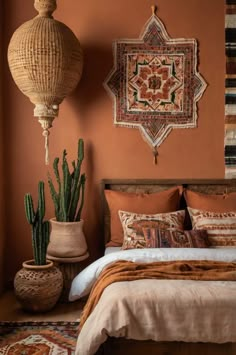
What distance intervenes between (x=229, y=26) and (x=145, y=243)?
2.11 meters

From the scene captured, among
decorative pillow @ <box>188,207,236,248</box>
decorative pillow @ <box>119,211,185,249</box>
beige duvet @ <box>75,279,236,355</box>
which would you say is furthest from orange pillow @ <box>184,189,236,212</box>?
beige duvet @ <box>75,279,236,355</box>

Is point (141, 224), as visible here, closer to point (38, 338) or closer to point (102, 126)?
point (102, 126)

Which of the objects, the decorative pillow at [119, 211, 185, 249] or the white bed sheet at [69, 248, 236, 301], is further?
the decorative pillow at [119, 211, 185, 249]

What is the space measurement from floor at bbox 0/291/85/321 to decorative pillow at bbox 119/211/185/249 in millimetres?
638

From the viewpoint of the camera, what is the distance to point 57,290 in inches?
143

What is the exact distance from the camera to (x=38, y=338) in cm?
308

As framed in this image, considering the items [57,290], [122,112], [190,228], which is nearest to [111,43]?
[122,112]

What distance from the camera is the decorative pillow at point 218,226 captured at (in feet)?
12.2

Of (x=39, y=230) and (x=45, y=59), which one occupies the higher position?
(x=45, y=59)

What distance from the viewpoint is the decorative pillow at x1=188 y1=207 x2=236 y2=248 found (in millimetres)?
3725

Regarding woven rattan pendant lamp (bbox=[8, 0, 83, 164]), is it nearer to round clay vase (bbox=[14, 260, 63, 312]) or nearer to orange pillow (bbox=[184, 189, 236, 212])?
round clay vase (bbox=[14, 260, 63, 312])

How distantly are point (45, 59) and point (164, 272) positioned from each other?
1.95 metres

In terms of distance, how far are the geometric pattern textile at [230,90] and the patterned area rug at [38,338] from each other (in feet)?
6.56

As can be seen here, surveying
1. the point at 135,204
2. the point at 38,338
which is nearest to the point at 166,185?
the point at 135,204
